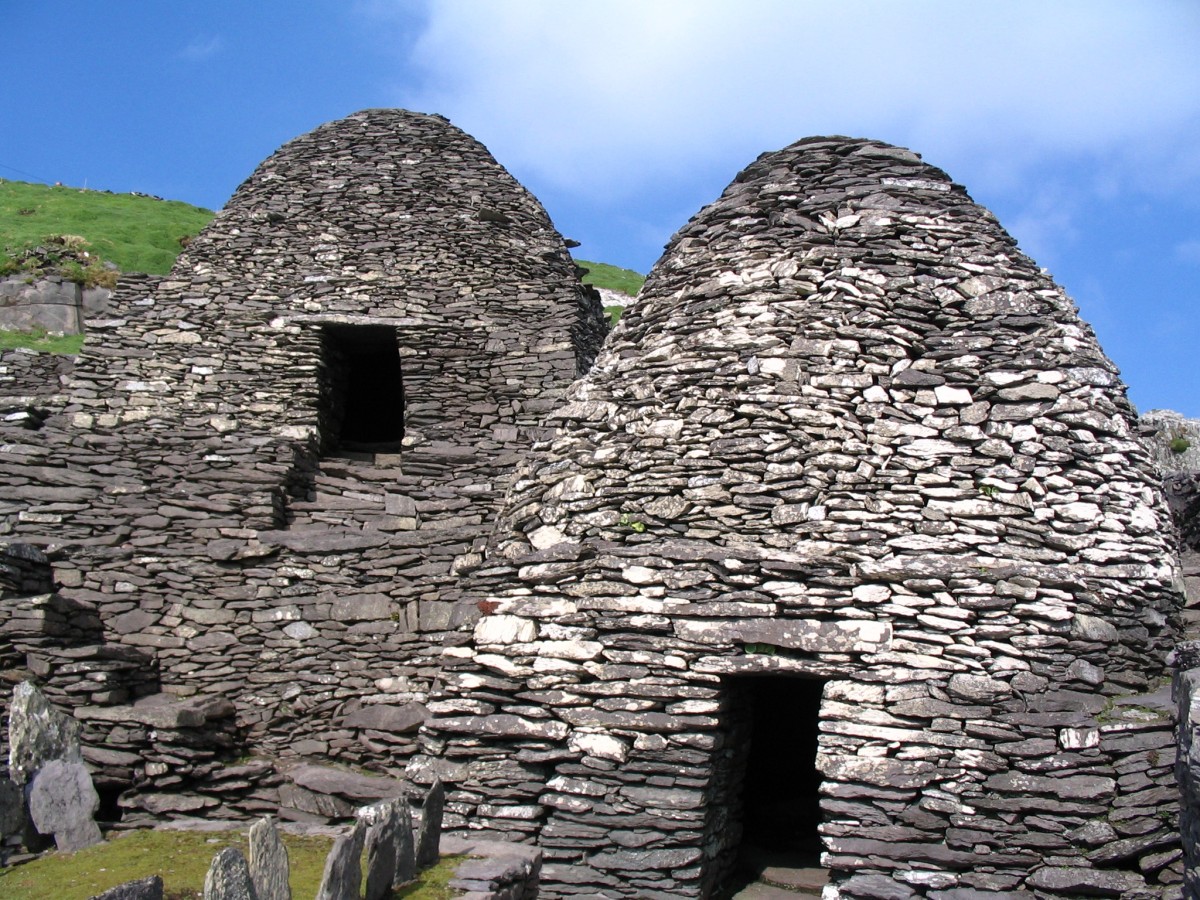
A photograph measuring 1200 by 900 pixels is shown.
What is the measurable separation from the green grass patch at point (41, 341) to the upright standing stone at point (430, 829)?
1604 centimetres

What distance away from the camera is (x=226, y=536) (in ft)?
37.2

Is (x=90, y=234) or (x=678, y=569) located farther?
(x=90, y=234)

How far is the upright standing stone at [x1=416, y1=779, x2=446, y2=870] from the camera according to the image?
22.1 ft

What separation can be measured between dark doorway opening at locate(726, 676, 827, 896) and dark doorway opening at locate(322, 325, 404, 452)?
6090mm

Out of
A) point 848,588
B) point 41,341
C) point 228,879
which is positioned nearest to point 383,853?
point 228,879

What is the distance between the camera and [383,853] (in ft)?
20.2

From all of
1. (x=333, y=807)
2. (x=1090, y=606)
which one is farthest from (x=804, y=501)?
(x=333, y=807)

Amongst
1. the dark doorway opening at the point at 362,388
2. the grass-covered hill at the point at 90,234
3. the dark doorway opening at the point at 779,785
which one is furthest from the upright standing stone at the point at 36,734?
the grass-covered hill at the point at 90,234

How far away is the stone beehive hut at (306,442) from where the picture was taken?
33.8 feet

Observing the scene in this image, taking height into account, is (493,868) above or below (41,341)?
below

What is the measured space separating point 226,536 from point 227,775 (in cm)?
297

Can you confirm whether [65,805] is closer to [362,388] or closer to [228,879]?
[228,879]

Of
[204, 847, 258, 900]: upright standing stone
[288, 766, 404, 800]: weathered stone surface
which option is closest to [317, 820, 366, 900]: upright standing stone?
[204, 847, 258, 900]: upright standing stone

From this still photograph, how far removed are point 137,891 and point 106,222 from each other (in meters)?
28.9
